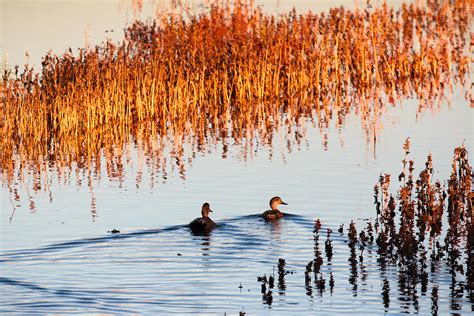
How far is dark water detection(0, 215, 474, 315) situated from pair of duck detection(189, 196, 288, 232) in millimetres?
148

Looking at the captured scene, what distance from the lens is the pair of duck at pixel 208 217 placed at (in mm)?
15133

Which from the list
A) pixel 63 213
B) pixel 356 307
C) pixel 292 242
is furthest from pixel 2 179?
pixel 356 307

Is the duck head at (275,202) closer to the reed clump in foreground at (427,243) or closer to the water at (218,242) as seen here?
the water at (218,242)

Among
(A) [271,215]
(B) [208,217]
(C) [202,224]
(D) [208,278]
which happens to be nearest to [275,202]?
(A) [271,215]

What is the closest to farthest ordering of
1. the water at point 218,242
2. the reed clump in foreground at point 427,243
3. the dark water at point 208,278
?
the dark water at point 208,278, the water at point 218,242, the reed clump in foreground at point 427,243

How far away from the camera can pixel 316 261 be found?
12.8 meters

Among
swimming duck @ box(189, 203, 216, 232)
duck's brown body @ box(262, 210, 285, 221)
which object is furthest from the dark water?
duck's brown body @ box(262, 210, 285, 221)

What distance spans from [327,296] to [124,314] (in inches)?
89.5

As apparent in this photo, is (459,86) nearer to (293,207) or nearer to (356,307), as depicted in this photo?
(293,207)

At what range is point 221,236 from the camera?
15.3 metres

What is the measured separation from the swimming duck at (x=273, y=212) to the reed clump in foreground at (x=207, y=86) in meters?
4.34

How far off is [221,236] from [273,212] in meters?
1.10

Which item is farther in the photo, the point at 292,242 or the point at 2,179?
the point at 2,179

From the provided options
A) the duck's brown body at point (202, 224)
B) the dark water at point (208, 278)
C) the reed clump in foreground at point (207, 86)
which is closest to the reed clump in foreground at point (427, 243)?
the dark water at point (208, 278)
